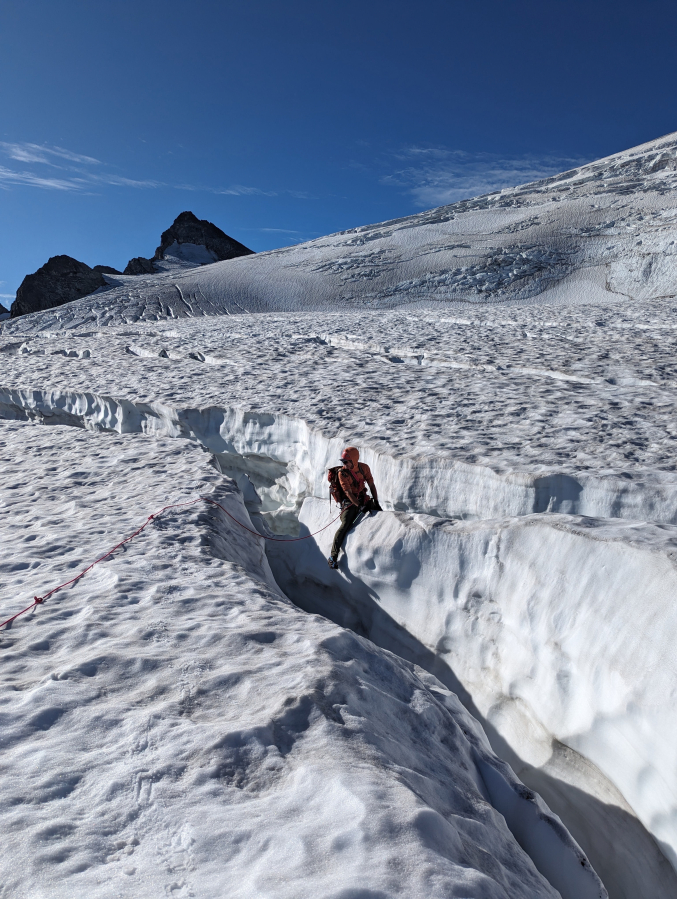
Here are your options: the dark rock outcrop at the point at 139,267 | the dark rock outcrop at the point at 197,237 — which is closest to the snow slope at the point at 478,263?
the dark rock outcrop at the point at 139,267

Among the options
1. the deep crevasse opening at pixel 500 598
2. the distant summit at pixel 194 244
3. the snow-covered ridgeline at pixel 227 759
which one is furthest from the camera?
the distant summit at pixel 194 244

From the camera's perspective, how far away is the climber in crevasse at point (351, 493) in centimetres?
452

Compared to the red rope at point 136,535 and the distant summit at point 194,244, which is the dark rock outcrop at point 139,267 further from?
the red rope at point 136,535

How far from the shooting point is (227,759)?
1.96m

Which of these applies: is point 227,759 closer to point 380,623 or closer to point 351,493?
point 380,623

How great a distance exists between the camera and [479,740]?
9.30 ft

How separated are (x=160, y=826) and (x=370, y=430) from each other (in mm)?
4059

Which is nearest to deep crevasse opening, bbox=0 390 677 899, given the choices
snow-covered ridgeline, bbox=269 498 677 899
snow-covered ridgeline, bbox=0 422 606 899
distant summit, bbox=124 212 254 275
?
snow-covered ridgeline, bbox=269 498 677 899

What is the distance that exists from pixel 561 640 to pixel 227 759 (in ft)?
6.46

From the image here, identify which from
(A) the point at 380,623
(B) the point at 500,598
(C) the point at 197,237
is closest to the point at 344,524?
(A) the point at 380,623

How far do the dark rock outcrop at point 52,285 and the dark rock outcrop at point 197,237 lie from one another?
15.5 metres

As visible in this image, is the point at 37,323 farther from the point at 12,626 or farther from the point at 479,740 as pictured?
the point at 479,740

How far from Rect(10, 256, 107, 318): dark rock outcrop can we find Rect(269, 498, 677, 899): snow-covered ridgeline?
36.4 meters

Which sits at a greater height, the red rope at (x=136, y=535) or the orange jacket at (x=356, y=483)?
the orange jacket at (x=356, y=483)
